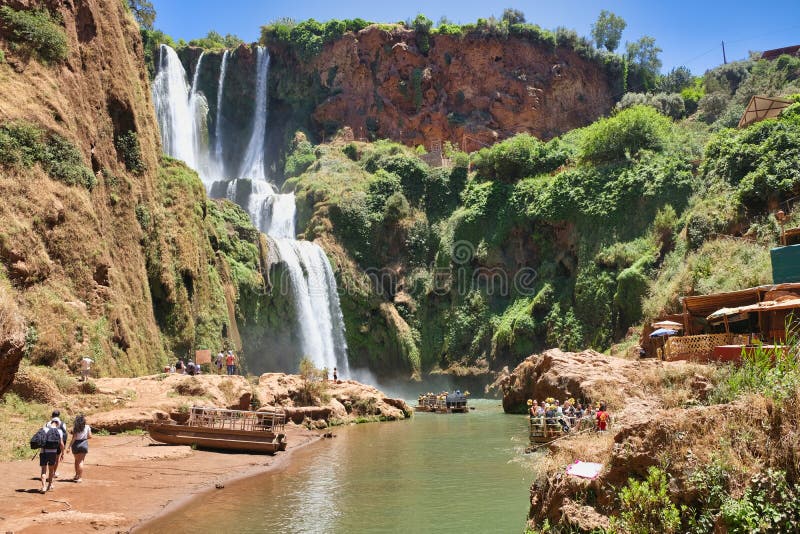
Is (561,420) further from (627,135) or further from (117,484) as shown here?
(627,135)

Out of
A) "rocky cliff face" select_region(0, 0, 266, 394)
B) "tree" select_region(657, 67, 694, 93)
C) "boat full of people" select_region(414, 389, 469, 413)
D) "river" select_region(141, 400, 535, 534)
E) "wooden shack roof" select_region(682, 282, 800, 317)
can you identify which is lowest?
"river" select_region(141, 400, 535, 534)

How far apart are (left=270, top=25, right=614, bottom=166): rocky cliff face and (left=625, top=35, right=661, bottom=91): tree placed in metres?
9.78

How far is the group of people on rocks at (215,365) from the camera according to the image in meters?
26.2

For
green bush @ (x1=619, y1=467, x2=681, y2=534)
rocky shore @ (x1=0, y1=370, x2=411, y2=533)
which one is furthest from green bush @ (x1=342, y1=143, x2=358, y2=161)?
green bush @ (x1=619, y1=467, x2=681, y2=534)

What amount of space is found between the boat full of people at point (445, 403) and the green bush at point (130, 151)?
19.5 meters

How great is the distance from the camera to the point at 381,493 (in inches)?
549

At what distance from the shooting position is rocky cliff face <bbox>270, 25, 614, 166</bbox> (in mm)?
61000

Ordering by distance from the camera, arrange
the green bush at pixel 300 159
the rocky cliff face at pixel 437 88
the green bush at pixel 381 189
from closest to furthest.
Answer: the green bush at pixel 381 189 < the green bush at pixel 300 159 < the rocky cliff face at pixel 437 88

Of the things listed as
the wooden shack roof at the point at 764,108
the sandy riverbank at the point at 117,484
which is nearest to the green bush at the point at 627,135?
the wooden shack roof at the point at 764,108

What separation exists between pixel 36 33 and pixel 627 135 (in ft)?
123

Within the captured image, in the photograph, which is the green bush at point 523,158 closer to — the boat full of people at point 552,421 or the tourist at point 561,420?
the boat full of people at point 552,421

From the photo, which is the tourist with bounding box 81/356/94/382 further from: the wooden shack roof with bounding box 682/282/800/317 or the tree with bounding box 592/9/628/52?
the tree with bounding box 592/9/628/52

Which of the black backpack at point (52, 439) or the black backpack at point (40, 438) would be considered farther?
the black backpack at point (52, 439)

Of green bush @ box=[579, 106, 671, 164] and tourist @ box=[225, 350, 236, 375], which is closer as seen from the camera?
tourist @ box=[225, 350, 236, 375]
